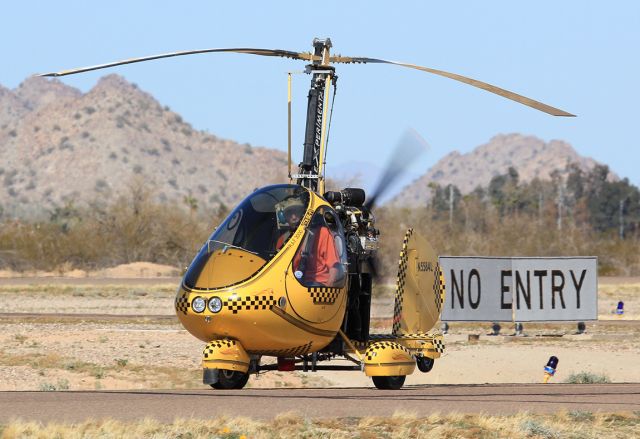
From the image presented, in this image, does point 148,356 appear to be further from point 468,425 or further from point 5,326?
point 468,425

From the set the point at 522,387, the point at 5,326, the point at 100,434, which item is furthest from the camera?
the point at 5,326

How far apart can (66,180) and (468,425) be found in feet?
577

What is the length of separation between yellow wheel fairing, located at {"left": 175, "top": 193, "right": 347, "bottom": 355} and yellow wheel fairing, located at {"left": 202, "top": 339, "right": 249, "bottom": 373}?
9 cm

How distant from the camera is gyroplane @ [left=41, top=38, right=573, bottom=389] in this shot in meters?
16.9

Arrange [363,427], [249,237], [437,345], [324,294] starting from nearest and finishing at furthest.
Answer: [363,427], [249,237], [324,294], [437,345]

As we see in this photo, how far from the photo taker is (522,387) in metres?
20.5

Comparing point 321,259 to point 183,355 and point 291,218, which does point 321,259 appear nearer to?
point 291,218

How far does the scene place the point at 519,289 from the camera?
35.1 metres

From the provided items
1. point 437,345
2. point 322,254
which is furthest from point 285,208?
point 437,345

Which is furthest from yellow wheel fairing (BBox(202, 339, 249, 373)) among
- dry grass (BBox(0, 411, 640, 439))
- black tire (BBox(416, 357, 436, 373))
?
black tire (BBox(416, 357, 436, 373))

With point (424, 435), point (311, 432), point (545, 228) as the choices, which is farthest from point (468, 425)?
point (545, 228)

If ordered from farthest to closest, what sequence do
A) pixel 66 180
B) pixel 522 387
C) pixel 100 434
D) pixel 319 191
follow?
1. pixel 66 180
2. pixel 522 387
3. pixel 319 191
4. pixel 100 434

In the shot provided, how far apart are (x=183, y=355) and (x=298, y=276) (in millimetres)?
15236

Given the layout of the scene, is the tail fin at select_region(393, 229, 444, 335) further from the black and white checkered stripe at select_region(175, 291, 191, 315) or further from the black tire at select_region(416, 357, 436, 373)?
the black and white checkered stripe at select_region(175, 291, 191, 315)
